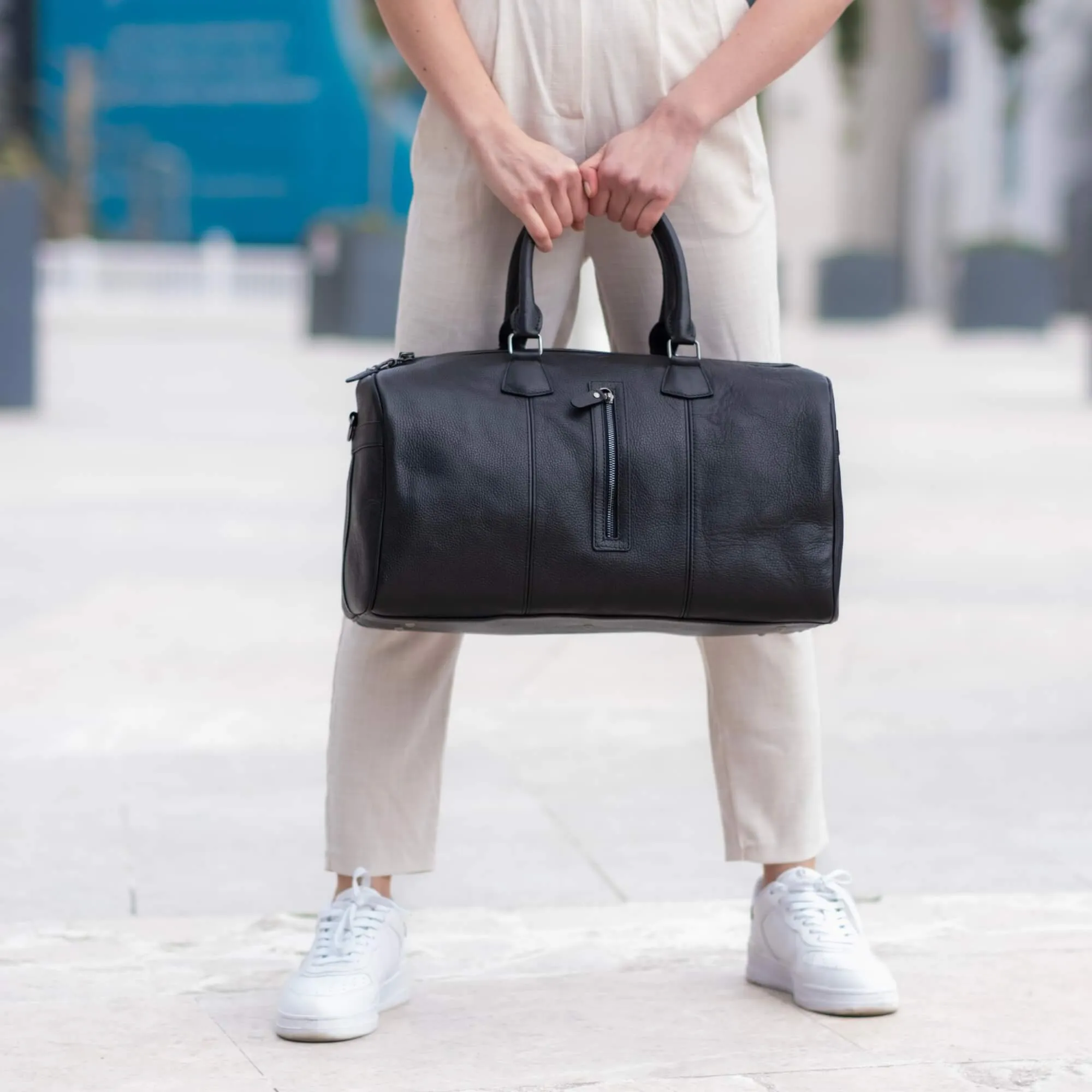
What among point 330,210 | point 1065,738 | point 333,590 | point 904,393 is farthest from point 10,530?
point 330,210

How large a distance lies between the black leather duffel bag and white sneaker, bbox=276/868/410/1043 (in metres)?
0.35

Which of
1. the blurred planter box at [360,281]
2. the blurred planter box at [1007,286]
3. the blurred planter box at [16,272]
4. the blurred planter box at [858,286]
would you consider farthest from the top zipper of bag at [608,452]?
the blurred planter box at [858,286]

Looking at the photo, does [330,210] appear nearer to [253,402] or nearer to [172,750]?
[253,402]

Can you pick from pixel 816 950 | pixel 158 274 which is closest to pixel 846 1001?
pixel 816 950

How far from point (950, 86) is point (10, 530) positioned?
2651 centimetres

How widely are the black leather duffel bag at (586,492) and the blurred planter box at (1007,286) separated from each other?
705 inches

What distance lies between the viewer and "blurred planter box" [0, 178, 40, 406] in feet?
28.1

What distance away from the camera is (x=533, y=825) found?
2.69 meters

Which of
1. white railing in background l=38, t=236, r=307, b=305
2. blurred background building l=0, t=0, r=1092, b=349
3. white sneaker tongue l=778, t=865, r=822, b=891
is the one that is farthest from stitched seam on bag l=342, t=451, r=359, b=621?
blurred background building l=0, t=0, r=1092, b=349

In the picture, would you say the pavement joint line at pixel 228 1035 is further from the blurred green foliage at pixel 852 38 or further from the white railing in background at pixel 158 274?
the white railing in background at pixel 158 274

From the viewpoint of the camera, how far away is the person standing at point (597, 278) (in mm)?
1864

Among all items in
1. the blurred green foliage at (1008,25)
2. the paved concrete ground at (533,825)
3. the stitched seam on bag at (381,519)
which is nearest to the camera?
the stitched seam on bag at (381,519)

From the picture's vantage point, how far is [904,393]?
1127cm

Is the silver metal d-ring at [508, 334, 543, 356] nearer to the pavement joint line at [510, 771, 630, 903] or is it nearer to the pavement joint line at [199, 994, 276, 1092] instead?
the pavement joint line at [199, 994, 276, 1092]
